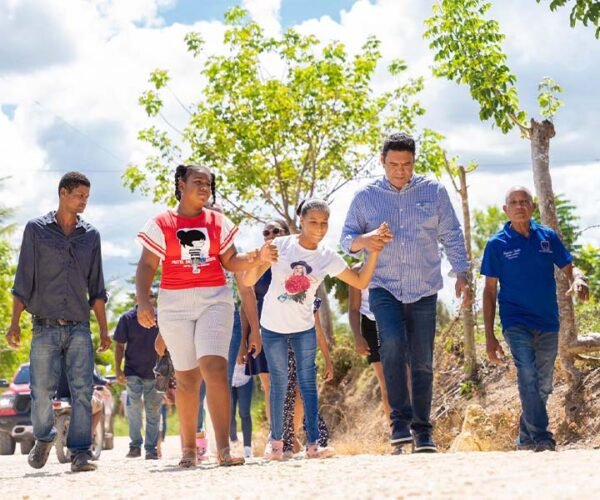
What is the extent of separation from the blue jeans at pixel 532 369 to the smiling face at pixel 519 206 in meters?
0.81

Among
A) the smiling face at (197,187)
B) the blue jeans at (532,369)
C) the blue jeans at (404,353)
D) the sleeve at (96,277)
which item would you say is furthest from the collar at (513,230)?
the sleeve at (96,277)

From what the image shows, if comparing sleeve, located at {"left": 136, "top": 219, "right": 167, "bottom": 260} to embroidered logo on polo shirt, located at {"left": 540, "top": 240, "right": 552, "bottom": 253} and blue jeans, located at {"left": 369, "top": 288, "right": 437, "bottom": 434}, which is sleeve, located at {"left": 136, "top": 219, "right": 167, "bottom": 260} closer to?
blue jeans, located at {"left": 369, "top": 288, "right": 437, "bottom": 434}

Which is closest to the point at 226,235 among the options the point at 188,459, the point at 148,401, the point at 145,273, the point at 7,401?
the point at 145,273

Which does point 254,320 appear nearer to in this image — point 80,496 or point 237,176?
point 80,496

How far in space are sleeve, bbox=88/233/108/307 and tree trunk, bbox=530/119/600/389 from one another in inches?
178

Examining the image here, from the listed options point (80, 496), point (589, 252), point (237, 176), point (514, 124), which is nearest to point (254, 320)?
point (80, 496)

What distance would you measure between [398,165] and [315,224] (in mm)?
821

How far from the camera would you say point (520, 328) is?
8.13 meters

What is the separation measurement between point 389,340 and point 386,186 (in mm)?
1121

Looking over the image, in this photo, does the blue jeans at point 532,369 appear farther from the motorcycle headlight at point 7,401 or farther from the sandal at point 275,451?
the motorcycle headlight at point 7,401

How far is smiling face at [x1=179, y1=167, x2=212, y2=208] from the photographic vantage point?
7.71 m

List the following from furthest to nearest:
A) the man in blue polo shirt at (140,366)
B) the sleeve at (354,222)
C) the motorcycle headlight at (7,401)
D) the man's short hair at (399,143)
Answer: the motorcycle headlight at (7,401), the man in blue polo shirt at (140,366), the sleeve at (354,222), the man's short hair at (399,143)

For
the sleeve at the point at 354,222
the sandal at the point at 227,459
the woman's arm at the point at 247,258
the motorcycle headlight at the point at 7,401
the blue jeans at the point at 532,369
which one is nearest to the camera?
the woman's arm at the point at 247,258

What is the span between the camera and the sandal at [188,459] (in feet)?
25.4
